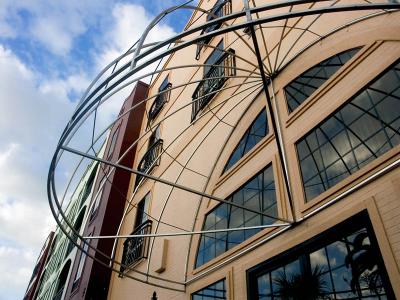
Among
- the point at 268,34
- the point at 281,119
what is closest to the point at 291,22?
the point at 268,34

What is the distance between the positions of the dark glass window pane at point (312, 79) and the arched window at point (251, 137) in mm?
994

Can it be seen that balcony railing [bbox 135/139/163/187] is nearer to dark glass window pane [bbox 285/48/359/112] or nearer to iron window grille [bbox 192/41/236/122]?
iron window grille [bbox 192/41/236/122]

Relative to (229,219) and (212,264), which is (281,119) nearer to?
(229,219)

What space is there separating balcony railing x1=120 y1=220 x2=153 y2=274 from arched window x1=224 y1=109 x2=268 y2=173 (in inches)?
172

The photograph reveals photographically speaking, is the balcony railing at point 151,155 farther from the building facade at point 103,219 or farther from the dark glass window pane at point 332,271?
the dark glass window pane at point 332,271

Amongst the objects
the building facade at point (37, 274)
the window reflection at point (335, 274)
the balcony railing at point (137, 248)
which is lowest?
the window reflection at point (335, 274)

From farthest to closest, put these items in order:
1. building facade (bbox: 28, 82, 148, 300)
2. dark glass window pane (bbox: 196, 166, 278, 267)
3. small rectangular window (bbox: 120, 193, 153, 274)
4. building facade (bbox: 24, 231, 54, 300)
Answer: building facade (bbox: 24, 231, 54, 300), building facade (bbox: 28, 82, 148, 300), small rectangular window (bbox: 120, 193, 153, 274), dark glass window pane (bbox: 196, 166, 278, 267)

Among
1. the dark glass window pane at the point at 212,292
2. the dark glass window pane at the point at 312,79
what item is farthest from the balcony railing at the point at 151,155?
the dark glass window pane at the point at 312,79

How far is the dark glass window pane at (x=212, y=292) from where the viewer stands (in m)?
7.49

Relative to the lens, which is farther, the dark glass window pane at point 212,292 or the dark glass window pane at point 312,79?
the dark glass window pane at point 212,292

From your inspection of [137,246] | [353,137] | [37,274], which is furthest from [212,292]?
[37,274]

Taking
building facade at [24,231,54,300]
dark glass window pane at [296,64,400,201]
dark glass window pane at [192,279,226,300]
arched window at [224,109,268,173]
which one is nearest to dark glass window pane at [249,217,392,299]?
dark glass window pane at [296,64,400,201]

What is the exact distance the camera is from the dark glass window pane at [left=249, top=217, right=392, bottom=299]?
452cm

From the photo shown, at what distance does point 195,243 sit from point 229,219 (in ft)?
4.68
